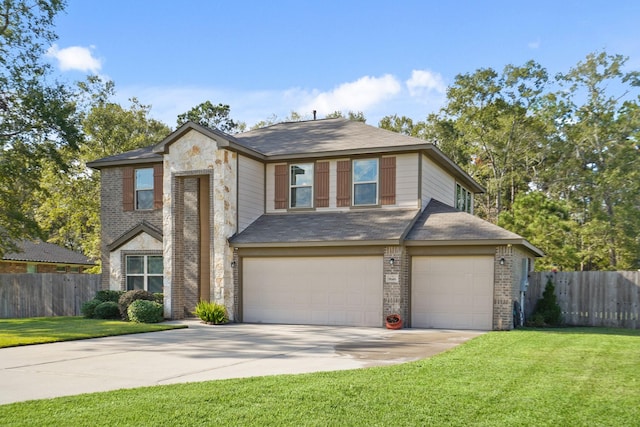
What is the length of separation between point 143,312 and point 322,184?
277 inches

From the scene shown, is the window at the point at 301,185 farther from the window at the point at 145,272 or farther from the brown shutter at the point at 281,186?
the window at the point at 145,272

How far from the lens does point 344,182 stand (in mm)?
19875

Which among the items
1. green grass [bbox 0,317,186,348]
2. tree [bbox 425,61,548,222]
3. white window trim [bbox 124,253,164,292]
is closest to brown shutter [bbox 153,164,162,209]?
white window trim [bbox 124,253,164,292]

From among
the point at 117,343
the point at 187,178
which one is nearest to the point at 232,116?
the point at 187,178

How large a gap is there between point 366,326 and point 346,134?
7256 mm

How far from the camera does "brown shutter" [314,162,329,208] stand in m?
20.1

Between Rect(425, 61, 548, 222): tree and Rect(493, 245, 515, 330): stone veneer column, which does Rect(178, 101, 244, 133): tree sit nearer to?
Rect(425, 61, 548, 222): tree

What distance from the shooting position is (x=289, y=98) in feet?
161

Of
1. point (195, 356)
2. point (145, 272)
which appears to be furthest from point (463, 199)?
point (195, 356)

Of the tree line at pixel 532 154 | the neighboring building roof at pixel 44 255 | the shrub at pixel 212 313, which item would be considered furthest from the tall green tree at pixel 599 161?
the neighboring building roof at pixel 44 255

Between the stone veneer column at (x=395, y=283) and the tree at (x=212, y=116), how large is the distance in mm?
31492

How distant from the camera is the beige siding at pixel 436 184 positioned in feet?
64.0

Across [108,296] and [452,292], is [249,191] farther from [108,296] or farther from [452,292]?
[452,292]

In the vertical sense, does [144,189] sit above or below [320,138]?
below
